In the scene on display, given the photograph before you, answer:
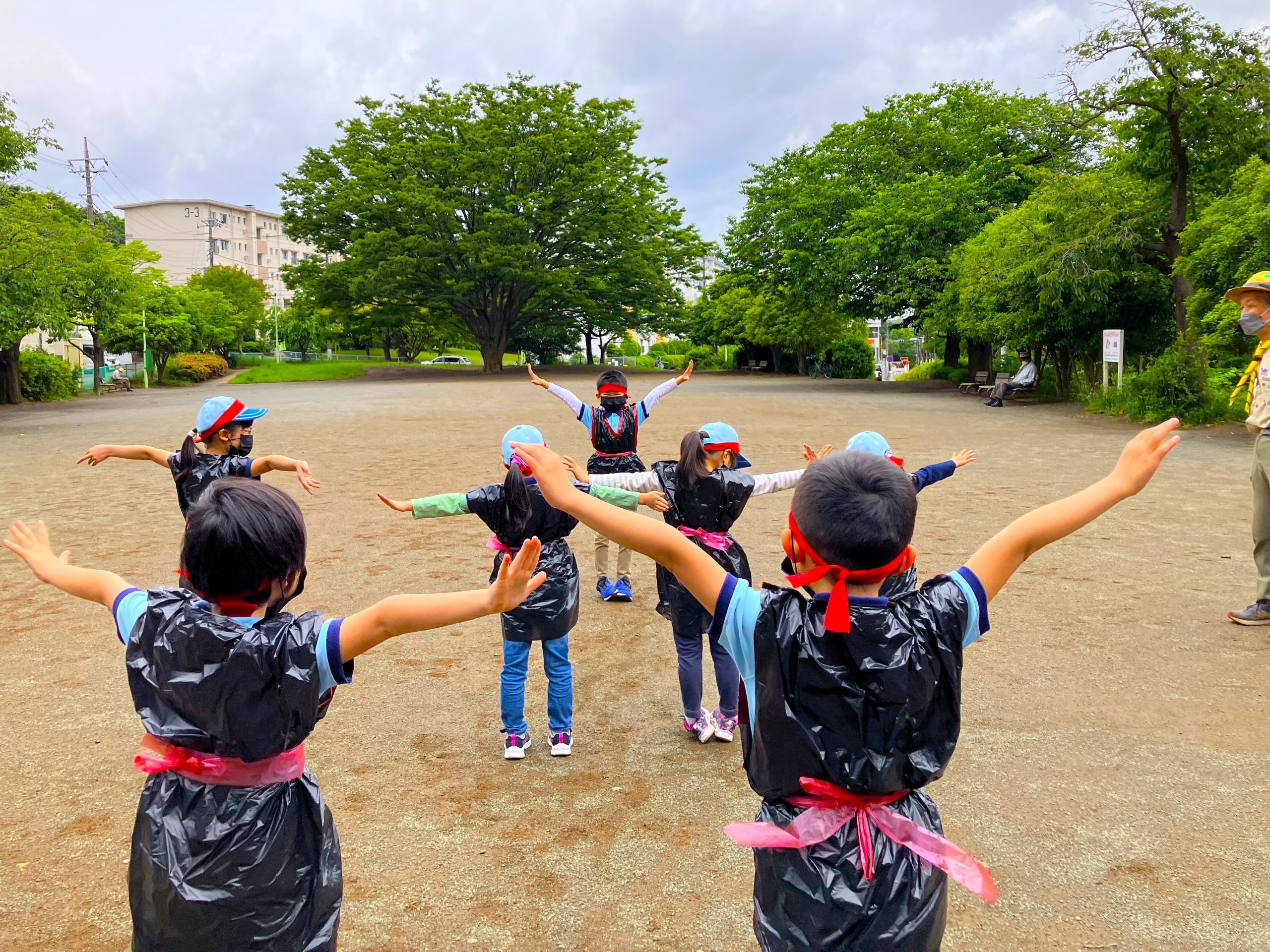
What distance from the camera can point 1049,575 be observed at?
7312 millimetres

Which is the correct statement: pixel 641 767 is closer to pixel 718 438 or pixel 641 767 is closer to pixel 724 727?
pixel 724 727

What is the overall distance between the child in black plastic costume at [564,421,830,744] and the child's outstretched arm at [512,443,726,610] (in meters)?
1.95

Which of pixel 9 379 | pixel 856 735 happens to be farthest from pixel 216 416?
pixel 9 379

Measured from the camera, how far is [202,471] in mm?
4930

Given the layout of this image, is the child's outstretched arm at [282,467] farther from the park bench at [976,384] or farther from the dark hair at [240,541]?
the park bench at [976,384]

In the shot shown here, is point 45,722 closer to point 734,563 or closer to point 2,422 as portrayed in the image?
point 734,563

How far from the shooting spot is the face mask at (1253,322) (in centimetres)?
549

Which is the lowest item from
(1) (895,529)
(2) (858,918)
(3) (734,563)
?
(2) (858,918)

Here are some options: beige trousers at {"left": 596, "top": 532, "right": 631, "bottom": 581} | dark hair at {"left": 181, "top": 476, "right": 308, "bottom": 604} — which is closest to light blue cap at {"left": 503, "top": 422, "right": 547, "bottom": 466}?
dark hair at {"left": 181, "top": 476, "right": 308, "bottom": 604}

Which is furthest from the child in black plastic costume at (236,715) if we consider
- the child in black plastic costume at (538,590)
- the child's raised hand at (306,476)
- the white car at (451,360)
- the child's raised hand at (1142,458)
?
the white car at (451,360)

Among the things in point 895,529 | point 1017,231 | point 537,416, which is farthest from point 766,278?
point 895,529

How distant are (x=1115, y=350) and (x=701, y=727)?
17682 mm

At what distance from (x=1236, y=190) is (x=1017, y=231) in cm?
589

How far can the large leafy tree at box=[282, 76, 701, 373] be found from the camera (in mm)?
38625
